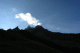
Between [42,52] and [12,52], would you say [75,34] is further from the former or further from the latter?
[12,52]

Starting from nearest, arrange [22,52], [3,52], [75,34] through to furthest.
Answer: [3,52]
[22,52]
[75,34]

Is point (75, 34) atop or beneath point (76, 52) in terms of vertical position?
atop

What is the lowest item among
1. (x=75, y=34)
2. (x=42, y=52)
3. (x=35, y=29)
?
(x=42, y=52)

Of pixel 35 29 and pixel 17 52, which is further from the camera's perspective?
pixel 35 29

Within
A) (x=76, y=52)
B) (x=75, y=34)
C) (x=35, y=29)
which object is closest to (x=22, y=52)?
(x=76, y=52)

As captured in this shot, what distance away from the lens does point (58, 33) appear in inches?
997

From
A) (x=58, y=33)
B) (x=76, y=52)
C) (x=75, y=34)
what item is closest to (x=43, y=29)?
(x=58, y=33)

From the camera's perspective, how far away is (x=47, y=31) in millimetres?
26344

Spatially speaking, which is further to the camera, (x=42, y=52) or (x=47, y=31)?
(x=47, y=31)

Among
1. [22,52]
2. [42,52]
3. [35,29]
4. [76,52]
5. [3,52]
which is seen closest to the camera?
Result: [3,52]

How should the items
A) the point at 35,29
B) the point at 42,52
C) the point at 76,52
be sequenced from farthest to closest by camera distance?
the point at 35,29 → the point at 76,52 → the point at 42,52

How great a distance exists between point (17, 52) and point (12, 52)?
0.45 meters

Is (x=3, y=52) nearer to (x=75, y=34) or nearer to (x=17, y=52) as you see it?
(x=17, y=52)

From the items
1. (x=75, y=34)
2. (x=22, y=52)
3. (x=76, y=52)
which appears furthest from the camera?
(x=75, y=34)
